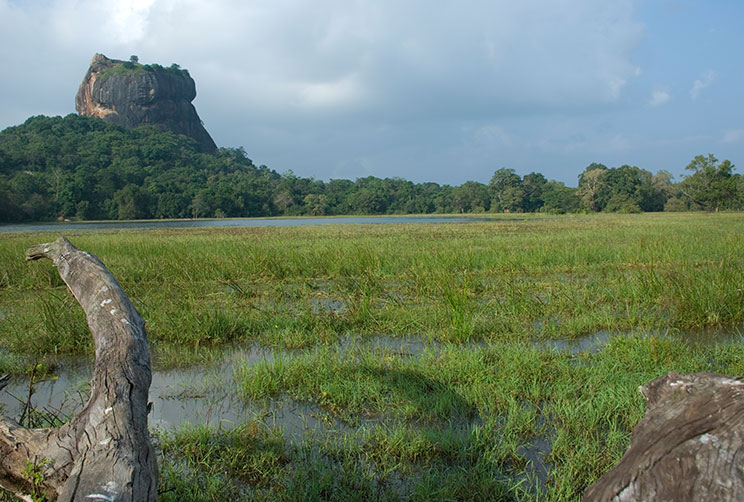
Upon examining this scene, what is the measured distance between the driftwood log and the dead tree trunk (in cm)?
122

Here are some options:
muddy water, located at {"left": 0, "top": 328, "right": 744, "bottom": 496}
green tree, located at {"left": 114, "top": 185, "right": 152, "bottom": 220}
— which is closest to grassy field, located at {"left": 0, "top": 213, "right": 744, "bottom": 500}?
muddy water, located at {"left": 0, "top": 328, "right": 744, "bottom": 496}

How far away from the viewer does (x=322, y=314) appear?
200 inches

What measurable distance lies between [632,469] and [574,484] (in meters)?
1.19

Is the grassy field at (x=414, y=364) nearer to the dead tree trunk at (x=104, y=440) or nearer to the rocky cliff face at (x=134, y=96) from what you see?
the dead tree trunk at (x=104, y=440)

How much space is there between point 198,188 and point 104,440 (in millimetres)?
63244

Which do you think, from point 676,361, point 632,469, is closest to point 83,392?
point 632,469

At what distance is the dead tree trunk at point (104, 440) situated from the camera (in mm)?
1206

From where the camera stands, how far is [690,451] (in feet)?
3.36

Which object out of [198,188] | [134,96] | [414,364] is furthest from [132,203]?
[134,96]

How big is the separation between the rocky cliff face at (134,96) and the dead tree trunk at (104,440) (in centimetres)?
11203

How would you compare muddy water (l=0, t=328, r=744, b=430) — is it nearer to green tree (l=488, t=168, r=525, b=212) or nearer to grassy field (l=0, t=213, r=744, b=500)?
grassy field (l=0, t=213, r=744, b=500)

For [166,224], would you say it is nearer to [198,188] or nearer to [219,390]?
[198,188]

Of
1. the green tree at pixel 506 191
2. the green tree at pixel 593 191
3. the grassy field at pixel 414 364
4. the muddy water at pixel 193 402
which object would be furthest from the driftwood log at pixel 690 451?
the green tree at pixel 506 191

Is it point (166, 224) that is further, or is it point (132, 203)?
point (132, 203)
